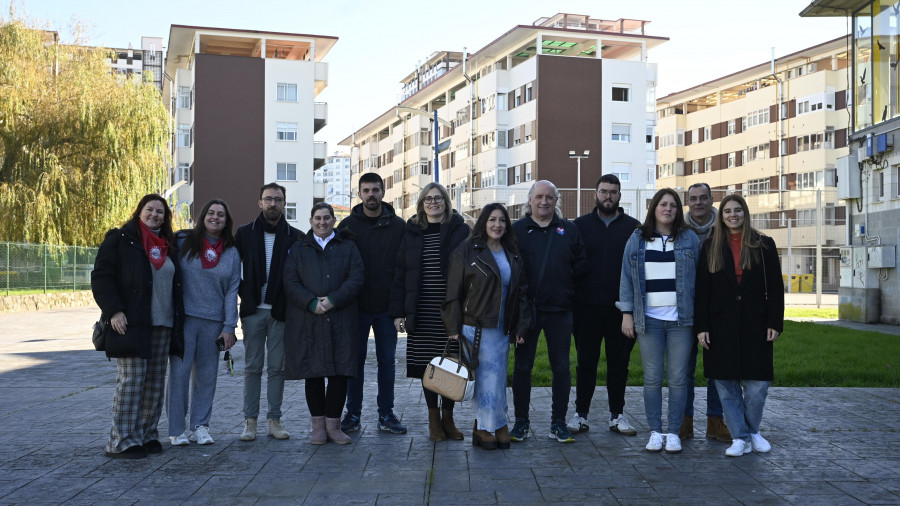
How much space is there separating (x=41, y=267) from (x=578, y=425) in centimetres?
2827

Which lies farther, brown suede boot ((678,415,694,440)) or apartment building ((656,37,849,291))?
apartment building ((656,37,849,291))

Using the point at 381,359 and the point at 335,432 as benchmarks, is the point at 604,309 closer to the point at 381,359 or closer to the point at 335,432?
the point at 381,359

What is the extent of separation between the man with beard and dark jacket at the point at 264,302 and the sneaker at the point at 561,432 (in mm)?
2239

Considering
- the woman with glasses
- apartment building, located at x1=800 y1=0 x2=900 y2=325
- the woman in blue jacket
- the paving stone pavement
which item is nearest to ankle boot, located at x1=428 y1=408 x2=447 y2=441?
the woman with glasses

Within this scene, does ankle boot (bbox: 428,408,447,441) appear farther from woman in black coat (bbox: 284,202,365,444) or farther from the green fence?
the green fence

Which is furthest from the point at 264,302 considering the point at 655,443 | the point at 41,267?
the point at 41,267

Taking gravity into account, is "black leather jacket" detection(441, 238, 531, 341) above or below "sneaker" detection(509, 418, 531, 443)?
above

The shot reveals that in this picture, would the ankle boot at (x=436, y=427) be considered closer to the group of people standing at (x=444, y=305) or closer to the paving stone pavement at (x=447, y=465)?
the group of people standing at (x=444, y=305)

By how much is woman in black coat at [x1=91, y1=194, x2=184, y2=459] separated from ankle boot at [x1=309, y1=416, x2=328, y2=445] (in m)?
1.20

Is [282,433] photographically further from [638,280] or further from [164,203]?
[638,280]

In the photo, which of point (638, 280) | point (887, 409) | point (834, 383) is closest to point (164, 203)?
point (638, 280)

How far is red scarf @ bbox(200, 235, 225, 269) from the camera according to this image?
789cm

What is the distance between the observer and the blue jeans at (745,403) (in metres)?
7.48

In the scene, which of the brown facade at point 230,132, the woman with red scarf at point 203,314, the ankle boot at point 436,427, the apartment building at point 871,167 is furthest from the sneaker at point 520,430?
the brown facade at point 230,132
